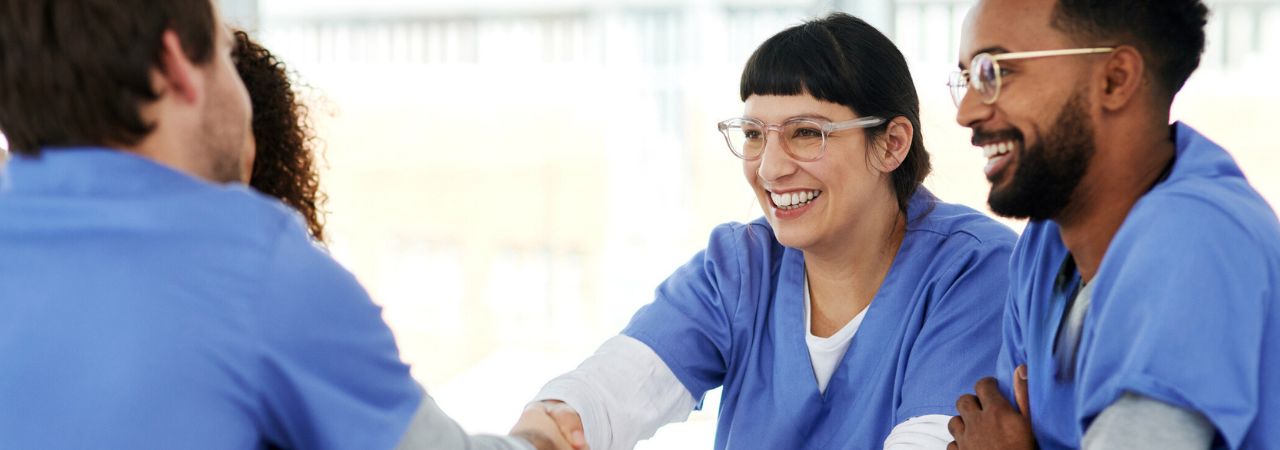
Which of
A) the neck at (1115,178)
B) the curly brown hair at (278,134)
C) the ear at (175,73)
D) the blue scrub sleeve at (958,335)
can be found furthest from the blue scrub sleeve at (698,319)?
the ear at (175,73)

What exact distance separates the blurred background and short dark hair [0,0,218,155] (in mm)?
2389

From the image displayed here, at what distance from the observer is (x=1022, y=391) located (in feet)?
5.00

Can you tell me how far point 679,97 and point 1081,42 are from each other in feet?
7.43

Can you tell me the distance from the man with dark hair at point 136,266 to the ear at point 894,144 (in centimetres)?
104

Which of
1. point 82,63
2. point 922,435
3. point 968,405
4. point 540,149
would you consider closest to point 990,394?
point 968,405

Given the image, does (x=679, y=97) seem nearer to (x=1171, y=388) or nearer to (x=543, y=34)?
(x=543, y=34)

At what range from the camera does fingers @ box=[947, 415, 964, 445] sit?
158 cm

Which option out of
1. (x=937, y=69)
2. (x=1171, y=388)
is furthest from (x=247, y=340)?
(x=937, y=69)

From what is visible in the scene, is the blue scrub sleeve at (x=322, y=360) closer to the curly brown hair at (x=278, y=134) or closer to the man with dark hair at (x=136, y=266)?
the man with dark hair at (x=136, y=266)

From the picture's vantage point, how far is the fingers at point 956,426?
1.58 metres

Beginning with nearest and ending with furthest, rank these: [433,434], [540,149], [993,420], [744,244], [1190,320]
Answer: [1190,320]
[433,434]
[993,420]
[744,244]
[540,149]

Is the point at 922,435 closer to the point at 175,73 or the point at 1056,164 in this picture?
the point at 1056,164

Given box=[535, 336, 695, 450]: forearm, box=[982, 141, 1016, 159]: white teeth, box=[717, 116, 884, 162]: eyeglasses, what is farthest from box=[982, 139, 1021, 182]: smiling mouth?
box=[535, 336, 695, 450]: forearm

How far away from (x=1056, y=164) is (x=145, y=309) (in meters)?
0.98
